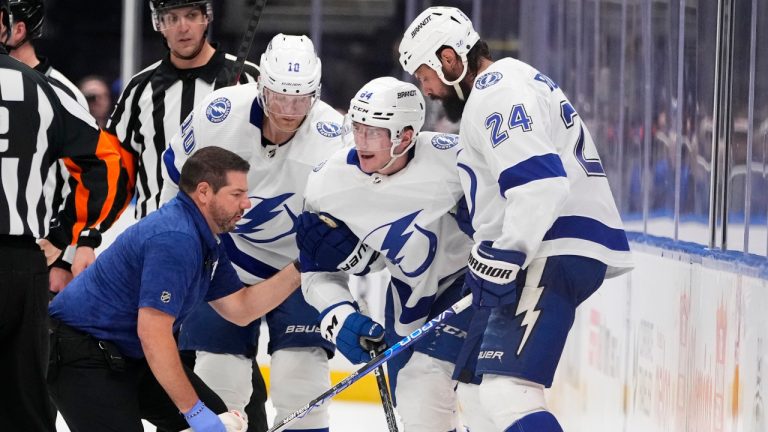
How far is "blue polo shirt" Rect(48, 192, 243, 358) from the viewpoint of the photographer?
2918 millimetres

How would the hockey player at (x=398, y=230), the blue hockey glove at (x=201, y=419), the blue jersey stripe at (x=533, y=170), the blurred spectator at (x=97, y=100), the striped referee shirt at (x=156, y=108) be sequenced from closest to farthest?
1. the blue jersey stripe at (x=533, y=170)
2. the blue hockey glove at (x=201, y=419)
3. the hockey player at (x=398, y=230)
4. the striped referee shirt at (x=156, y=108)
5. the blurred spectator at (x=97, y=100)

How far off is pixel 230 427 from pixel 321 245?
1.61ft

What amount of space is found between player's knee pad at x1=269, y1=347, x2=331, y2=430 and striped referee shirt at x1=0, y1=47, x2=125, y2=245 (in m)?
0.79

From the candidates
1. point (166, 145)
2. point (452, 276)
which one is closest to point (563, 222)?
point (452, 276)

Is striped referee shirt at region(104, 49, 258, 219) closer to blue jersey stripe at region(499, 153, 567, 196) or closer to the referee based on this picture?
the referee

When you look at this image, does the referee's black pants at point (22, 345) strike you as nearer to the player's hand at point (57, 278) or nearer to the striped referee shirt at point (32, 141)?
the striped referee shirt at point (32, 141)

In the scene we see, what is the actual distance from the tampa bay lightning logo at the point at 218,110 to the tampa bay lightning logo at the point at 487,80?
87cm

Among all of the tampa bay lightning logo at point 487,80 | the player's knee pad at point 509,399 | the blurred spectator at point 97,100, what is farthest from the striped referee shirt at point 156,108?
the blurred spectator at point 97,100

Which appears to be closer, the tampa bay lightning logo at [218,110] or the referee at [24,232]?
the referee at [24,232]

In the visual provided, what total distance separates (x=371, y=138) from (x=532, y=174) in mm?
528

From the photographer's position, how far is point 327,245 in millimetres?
3240

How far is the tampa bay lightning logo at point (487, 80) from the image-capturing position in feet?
9.37

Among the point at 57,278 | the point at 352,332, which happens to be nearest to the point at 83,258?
the point at 57,278

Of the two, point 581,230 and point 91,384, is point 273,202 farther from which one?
point 581,230
